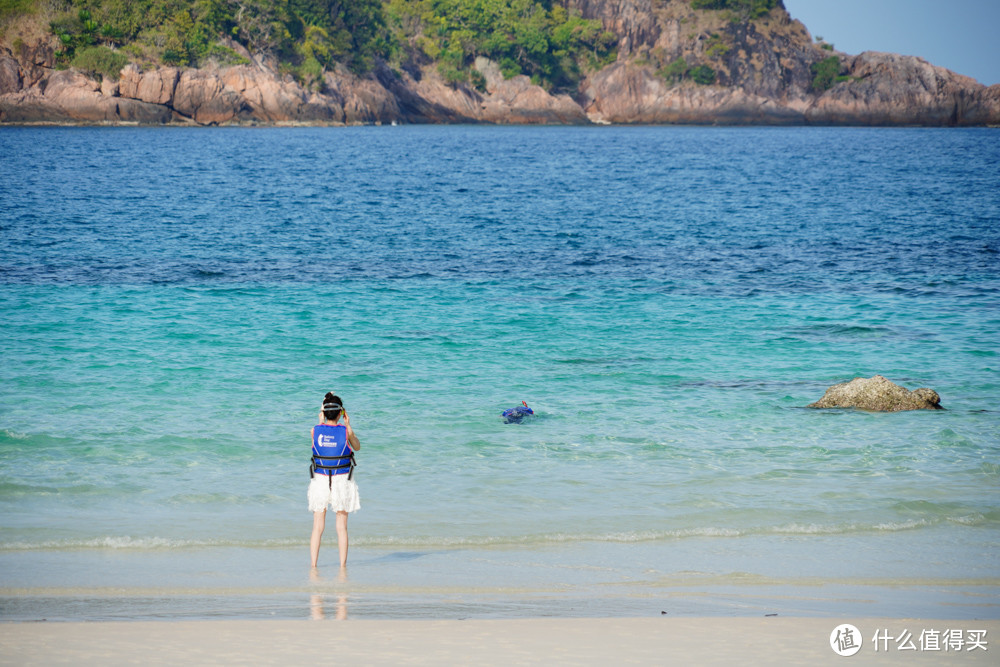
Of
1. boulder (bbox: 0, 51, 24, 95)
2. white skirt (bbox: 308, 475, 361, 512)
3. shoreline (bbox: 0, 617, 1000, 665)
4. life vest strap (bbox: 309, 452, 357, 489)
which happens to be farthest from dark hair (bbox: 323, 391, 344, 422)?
boulder (bbox: 0, 51, 24, 95)

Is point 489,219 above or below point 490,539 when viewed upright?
above

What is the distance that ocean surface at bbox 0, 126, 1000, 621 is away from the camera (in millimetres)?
8531

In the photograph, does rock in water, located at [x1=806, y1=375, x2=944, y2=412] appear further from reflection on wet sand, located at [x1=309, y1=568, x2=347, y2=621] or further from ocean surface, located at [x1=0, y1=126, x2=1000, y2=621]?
reflection on wet sand, located at [x1=309, y1=568, x2=347, y2=621]

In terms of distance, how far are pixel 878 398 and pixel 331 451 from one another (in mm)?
9680

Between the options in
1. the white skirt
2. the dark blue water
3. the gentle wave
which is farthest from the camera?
the dark blue water

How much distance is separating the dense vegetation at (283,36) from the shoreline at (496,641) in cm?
14494

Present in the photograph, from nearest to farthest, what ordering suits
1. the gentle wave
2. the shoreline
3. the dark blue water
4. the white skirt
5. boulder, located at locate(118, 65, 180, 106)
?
the shoreline
the white skirt
the gentle wave
the dark blue water
boulder, located at locate(118, 65, 180, 106)

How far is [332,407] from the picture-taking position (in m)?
8.51

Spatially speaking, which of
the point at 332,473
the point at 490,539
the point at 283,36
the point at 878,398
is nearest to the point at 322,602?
the point at 332,473

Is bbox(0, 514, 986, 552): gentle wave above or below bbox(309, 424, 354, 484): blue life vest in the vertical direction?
below

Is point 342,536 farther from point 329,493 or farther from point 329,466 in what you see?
point 329,466

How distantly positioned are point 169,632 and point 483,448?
6.39 meters

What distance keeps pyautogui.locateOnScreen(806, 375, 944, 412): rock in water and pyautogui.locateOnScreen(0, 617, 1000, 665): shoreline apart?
25.0 feet

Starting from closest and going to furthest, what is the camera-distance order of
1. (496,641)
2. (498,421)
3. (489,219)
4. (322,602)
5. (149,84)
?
(496,641) < (322,602) < (498,421) < (489,219) < (149,84)
